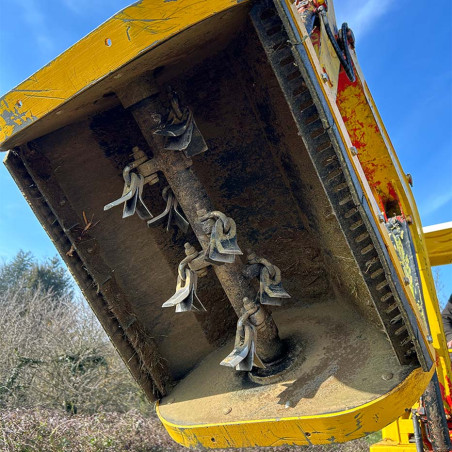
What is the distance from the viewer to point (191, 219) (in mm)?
1957

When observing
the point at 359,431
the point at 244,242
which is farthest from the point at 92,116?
the point at 359,431

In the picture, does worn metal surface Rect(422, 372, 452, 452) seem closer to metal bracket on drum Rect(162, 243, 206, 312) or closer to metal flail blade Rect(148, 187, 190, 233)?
metal bracket on drum Rect(162, 243, 206, 312)

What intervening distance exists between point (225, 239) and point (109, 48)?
2.63 ft

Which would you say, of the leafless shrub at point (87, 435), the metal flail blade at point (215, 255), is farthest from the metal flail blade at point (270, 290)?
the leafless shrub at point (87, 435)

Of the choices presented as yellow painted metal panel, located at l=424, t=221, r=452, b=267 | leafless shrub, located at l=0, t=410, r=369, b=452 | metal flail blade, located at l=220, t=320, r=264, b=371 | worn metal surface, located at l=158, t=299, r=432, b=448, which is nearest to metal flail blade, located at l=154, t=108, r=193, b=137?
metal flail blade, located at l=220, t=320, r=264, b=371

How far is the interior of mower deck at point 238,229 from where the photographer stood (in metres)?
2.02

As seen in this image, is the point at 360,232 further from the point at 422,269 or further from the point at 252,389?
the point at 422,269

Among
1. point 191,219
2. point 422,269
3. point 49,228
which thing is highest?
Result: point 49,228

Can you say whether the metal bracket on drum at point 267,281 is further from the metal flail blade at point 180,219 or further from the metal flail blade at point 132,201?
the metal flail blade at point 132,201

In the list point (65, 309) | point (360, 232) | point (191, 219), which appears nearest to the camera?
point (360, 232)

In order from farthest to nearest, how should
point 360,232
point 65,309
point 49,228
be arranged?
point 65,309 → point 49,228 → point 360,232

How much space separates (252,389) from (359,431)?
55cm

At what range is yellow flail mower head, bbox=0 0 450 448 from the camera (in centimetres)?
156

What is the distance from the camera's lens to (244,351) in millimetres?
1828
